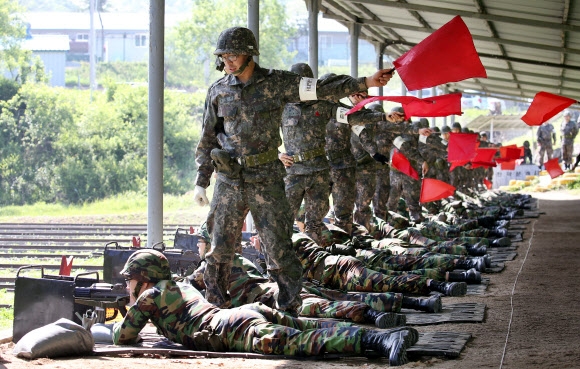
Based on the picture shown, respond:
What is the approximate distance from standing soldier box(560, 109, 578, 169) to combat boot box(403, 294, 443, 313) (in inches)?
1098

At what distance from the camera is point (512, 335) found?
271 inches

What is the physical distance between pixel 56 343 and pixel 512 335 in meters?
3.11

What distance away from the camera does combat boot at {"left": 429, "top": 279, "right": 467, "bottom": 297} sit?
903 centimetres

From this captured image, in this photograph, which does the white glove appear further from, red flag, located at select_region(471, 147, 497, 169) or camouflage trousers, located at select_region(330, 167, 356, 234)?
red flag, located at select_region(471, 147, 497, 169)

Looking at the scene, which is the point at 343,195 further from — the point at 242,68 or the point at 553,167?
the point at 553,167

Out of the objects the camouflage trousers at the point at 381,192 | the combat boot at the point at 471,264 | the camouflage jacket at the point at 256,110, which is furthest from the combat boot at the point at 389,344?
the camouflage trousers at the point at 381,192

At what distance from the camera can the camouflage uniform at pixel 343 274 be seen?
8.88 metres

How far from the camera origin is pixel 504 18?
14.1 meters

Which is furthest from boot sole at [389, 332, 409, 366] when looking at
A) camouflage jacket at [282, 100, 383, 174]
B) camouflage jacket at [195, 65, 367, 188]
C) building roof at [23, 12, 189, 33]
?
building roof at [23, 12, 189, 33]

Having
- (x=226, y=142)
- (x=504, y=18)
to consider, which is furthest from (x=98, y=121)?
(x=226, y=142)

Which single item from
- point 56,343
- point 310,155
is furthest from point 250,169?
point 310,155

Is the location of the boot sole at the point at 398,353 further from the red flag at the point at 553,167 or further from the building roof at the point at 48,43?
the building roof at the point at 48,43

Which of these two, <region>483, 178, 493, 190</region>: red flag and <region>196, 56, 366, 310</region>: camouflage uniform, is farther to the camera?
<region>483, 178, 493, 190</region>: red flag

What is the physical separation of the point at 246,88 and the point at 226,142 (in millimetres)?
476
